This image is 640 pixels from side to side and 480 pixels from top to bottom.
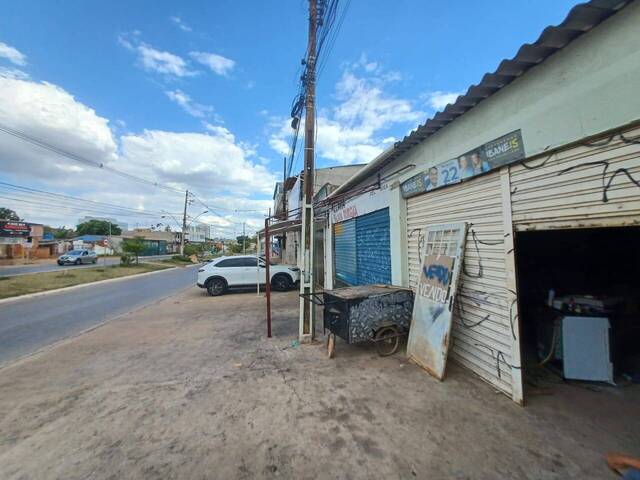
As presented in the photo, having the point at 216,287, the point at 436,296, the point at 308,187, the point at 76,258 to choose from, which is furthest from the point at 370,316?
the point at 76,258

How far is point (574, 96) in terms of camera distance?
2.40 m

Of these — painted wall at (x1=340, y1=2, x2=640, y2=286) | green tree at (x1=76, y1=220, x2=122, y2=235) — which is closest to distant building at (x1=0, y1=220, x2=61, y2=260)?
green tree at (x1=76, y1=220, x2=122, y2=235)

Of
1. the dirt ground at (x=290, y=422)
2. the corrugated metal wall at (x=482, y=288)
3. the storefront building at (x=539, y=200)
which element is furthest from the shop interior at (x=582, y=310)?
the corrugated metal wall at (x=482, y=288)

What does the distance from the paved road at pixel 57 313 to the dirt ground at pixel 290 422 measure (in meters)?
1.82

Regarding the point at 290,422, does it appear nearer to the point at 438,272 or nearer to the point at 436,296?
the point at 436,296

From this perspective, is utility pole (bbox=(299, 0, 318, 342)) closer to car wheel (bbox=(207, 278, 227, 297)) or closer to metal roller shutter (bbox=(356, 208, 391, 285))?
metal roller shutter (bbox=(356, 208, 391, 285))

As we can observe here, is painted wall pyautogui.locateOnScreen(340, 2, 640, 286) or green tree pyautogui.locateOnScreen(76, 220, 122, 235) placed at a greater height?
green tree pyautogui.locateOnScreen(76, 220, 122, 235)

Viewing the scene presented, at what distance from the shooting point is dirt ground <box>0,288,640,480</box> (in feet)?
7.07

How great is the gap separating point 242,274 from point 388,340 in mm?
7952

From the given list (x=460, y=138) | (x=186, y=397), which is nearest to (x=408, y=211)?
(x=460, y=138)

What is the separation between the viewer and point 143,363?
14.1 ft

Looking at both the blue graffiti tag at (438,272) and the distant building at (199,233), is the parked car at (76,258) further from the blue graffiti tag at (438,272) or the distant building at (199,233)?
the distant building at (199,233)

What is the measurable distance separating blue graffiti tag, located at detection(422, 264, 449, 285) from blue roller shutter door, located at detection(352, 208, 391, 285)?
5.05 ft

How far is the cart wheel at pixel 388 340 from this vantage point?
14.1ft
